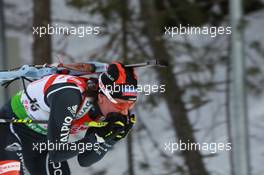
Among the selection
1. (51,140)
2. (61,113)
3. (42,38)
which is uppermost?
(42,38)

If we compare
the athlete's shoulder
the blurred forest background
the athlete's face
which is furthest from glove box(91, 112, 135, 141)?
the blurred forest background

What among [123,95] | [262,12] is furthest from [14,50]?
[262,12]

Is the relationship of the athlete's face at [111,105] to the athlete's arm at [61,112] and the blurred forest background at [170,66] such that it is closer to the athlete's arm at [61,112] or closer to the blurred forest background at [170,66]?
the athlete's arm at [61,112]

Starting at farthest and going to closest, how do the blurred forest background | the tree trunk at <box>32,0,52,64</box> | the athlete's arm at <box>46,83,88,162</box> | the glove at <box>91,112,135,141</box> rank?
1. the blurred forest background
2. the tree trunk at <box>32,0,52,64</box>
3. the glove at <box>91,112,135,141</box>
4. the athlete's arm at <box>46,83,88,162</box>

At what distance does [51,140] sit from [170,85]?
121 inches

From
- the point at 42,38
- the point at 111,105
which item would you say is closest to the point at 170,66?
the point at 42,38

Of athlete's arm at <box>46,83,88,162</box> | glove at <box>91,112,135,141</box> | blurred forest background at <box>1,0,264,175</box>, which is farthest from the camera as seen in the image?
blurred forest background at <box>1,0,264,175</box>

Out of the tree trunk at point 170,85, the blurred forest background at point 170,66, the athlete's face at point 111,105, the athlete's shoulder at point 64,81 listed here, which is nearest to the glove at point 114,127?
the athlete's face at point 111,105

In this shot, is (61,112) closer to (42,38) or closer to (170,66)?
(42,38)

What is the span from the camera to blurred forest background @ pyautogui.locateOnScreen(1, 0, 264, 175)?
6.01 metres

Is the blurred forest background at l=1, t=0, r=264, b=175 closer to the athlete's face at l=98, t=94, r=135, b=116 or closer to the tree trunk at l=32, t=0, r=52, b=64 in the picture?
the tree trunk at l=32, t=0, r=52, b=64

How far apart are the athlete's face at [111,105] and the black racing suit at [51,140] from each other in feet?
0.39

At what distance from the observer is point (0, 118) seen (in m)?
3.43

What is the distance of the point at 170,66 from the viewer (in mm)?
6098
